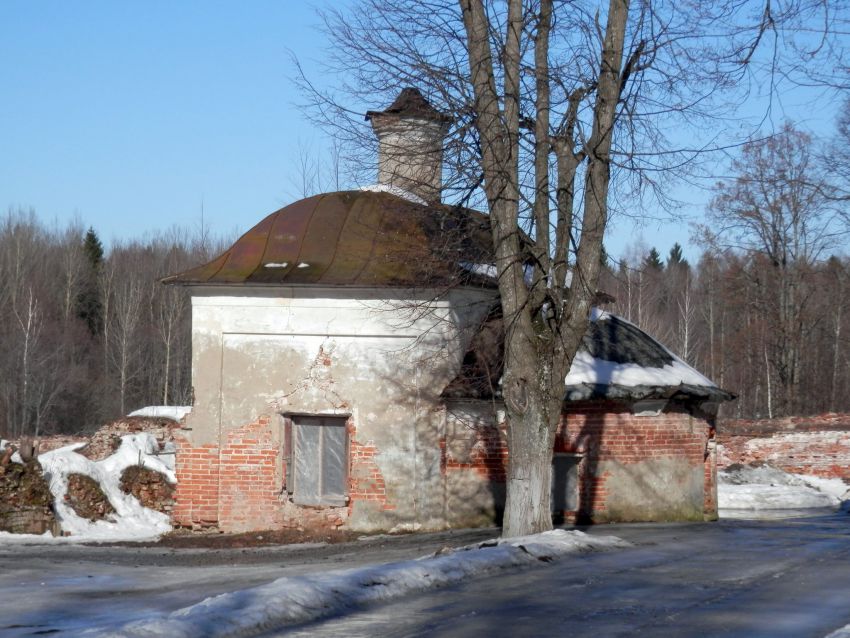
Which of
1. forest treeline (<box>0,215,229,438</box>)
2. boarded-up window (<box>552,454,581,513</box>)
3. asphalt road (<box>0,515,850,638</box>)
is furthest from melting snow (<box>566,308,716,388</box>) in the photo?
forest treeline (<box>0,215,229,438</box>)

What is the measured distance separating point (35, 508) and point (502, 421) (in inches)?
323

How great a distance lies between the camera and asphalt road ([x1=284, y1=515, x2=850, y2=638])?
6301 millimetres

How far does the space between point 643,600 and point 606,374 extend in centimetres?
890

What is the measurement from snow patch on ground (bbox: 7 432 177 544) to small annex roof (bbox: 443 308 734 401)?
6318 millimetres

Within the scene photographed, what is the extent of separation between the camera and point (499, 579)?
8352mm

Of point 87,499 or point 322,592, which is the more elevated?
point 322,592

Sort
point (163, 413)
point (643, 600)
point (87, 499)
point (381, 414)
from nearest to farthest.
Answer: point (643, 600)
point (381, 414)
point (87, 499)
point (163, 413)

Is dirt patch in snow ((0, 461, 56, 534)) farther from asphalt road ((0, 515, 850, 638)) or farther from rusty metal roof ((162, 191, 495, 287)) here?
rusty metal roof ((162, 191, 495, 287))

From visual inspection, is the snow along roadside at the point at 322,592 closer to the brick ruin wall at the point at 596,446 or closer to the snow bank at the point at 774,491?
the brick ruin wall at the point at 596,446

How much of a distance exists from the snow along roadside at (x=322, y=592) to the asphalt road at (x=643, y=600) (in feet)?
0.63

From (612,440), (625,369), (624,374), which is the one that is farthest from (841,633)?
(625,369)

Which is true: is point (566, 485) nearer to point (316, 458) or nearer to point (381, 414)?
point (381, 414)

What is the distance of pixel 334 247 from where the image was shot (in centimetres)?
1652

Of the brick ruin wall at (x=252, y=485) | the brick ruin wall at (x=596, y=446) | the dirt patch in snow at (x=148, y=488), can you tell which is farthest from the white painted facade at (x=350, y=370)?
the dirt patch in snow at (x=148, y=488)
